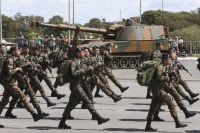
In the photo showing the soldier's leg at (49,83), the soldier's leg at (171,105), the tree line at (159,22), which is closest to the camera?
the soldier's leg at (171,105)

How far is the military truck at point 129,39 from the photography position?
117 ft

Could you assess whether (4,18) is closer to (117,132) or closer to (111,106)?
(111,106)

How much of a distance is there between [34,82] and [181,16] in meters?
71.1

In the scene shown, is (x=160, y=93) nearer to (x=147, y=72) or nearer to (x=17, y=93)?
(x=147, y=72)

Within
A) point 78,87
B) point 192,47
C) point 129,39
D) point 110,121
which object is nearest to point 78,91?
point 78,87

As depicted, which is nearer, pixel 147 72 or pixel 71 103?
pixel 147 72

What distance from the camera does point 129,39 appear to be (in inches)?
1431

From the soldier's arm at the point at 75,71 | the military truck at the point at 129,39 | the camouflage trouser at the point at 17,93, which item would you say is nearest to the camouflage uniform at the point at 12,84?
the camouflage trouser at the point at 17,93

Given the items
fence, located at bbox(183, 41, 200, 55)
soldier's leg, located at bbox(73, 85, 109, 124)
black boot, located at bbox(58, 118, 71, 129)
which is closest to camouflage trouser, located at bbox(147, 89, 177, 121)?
soldier's leg, located at bbox(73, 85, 109, 124)

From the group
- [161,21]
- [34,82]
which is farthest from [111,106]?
[161,21]

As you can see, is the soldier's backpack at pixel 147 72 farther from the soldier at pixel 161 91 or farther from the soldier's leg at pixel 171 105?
the soldier's leg at pixel 171 105

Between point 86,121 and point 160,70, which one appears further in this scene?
point 86,121

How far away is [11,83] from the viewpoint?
13.4 meters

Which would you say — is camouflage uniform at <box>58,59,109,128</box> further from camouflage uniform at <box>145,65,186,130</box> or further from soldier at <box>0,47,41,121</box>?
camouflage uniform at <box>145,65,186,130</box>
